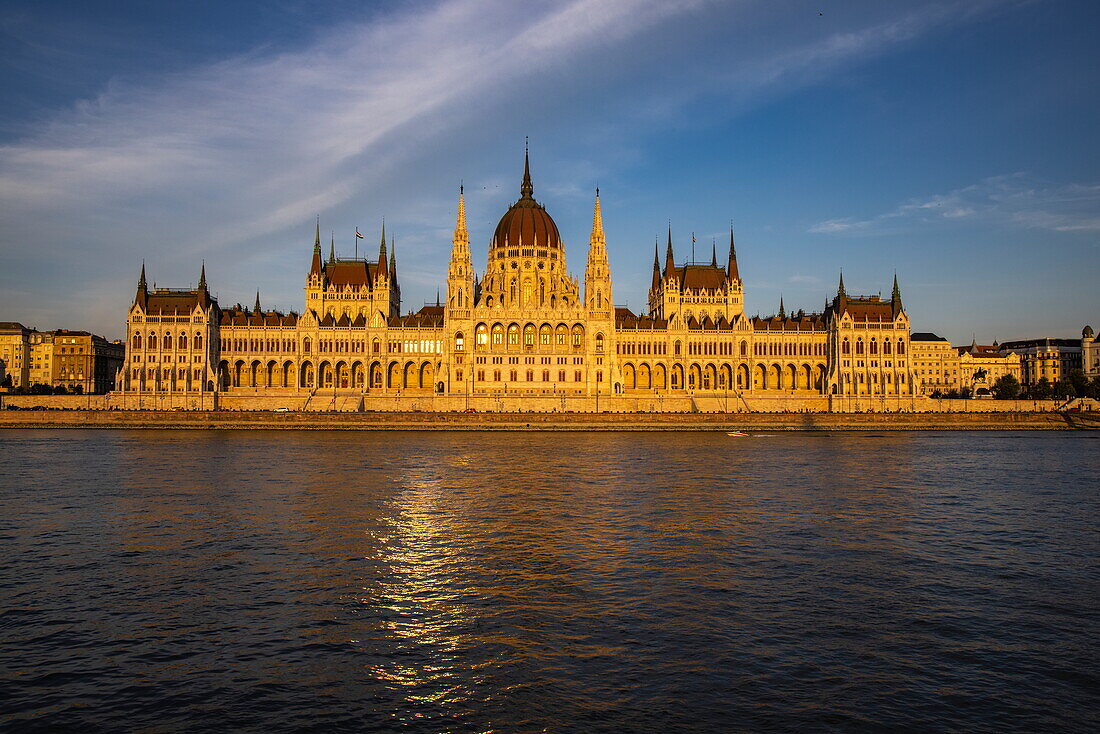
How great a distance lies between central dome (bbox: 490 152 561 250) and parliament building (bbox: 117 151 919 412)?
22 cm

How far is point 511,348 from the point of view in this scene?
110m

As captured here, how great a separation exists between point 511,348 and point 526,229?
19.4 m

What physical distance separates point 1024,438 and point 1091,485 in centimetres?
4438

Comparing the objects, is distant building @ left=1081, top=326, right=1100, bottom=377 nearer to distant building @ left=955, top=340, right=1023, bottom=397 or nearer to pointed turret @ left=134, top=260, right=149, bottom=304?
distant building @ left=955, top=340, right=1023, bottom=397

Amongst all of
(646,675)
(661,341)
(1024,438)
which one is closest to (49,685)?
(646,675)

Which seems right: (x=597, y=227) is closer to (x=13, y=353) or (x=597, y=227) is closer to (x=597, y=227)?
(x=597, y=227)

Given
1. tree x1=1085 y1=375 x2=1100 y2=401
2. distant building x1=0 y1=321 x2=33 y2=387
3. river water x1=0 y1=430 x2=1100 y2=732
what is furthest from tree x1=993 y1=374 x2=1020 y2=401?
distant building x1=0 y1=321 x2=33 y2=387

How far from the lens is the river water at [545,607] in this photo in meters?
12.6

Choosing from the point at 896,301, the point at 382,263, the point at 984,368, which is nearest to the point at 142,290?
the point at 382,263

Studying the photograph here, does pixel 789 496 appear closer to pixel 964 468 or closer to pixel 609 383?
pixel 964 468

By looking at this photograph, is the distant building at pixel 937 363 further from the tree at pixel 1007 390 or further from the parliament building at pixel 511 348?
the parliament building at pixel 511 348

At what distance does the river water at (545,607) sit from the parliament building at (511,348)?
70816mm

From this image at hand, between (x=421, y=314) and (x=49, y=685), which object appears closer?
(x=49, y=685)

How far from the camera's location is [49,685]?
1320cm
